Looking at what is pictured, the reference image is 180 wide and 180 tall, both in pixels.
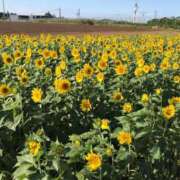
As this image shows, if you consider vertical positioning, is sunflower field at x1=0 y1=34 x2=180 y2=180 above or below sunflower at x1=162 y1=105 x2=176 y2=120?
below

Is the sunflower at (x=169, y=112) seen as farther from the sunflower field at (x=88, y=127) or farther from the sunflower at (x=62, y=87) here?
the sunflower at (x=62, y=87)

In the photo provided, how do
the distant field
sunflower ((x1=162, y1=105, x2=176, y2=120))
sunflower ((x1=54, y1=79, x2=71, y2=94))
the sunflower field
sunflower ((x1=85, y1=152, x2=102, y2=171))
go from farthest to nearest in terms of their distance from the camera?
the distant field < sunflower ((x1=54, y1=79, x2=71, y2=94)) < sunflower ((x1=162, y1=105, x2=176, y2=120)) < the sunflower field < sunflower ((x1=85, y1=152, x2=102, y2=171))

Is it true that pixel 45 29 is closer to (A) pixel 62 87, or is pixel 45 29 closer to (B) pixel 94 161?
(A) pixel 62 87

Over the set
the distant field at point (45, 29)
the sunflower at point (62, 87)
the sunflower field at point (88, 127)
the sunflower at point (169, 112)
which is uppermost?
the sunflower at point (62, 87)

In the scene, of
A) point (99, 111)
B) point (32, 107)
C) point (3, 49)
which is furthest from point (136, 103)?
point (3, 49)

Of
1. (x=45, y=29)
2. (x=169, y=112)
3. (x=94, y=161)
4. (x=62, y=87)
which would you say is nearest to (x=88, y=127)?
(x=62, y=87)

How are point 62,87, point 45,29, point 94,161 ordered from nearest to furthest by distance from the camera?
point 94,161 → point 62,87 → point 45,29

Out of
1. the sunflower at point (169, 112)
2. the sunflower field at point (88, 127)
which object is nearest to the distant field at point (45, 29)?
the sunflower field at point (88, 127)

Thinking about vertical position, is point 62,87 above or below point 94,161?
above

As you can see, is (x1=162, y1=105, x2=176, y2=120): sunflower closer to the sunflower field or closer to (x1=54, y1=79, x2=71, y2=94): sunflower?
the sunflower field

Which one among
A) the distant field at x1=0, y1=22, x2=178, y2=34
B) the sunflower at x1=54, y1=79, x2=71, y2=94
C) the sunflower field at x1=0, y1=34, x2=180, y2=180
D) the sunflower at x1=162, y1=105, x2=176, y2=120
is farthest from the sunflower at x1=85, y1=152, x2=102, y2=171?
the distant field at x1=0, y1=22, x2=178, y2=34

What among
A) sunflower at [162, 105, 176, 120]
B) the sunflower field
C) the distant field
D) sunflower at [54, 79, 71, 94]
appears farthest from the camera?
the distant field

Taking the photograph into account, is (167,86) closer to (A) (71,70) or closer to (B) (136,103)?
(B) (136,103)

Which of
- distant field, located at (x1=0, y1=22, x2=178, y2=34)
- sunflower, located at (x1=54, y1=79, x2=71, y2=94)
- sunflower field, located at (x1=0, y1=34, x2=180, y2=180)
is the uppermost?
sunflower, located at (x1=54, y1=79, x2=71, y2=94)
